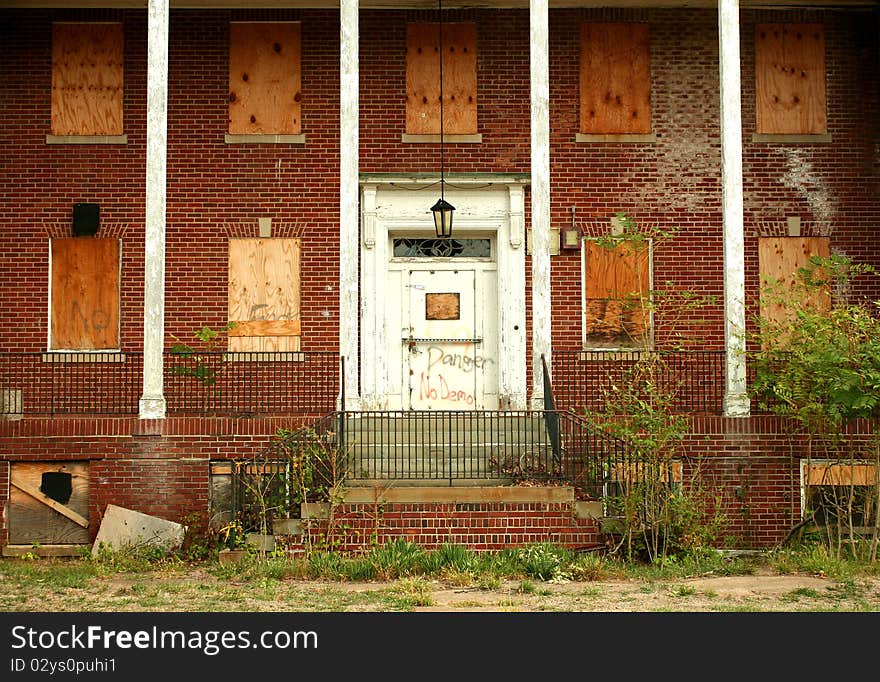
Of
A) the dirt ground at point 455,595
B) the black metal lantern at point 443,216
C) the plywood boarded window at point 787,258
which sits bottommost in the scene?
the dirt ground at point 455,595

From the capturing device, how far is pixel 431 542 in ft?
39.6

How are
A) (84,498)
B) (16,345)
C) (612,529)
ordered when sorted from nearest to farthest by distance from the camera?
1. (612,529)
2. (84,498)
3. (16,345)

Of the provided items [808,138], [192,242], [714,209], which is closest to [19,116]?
[192,242]

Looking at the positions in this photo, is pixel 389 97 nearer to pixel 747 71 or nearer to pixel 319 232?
pixel 319 232

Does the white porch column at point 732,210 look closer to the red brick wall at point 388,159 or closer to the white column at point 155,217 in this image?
the red brick wall at point 388,159

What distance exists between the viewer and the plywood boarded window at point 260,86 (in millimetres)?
16297

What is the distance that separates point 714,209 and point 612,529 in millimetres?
6065

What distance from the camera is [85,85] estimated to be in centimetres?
1622

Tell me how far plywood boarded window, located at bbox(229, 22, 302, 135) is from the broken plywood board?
5.52 m

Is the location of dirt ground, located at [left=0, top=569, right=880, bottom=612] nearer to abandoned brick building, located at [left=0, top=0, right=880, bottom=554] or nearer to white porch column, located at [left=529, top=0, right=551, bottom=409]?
white porch column, located at [left=529, top=0, right=551, bottom=409]

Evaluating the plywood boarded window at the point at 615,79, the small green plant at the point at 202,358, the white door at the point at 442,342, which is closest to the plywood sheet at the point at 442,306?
the white door at the point at 442,342

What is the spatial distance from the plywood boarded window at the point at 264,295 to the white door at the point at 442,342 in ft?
5.23

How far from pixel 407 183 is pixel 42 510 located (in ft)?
21.1

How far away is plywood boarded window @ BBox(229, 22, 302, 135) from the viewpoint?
16297 mm
